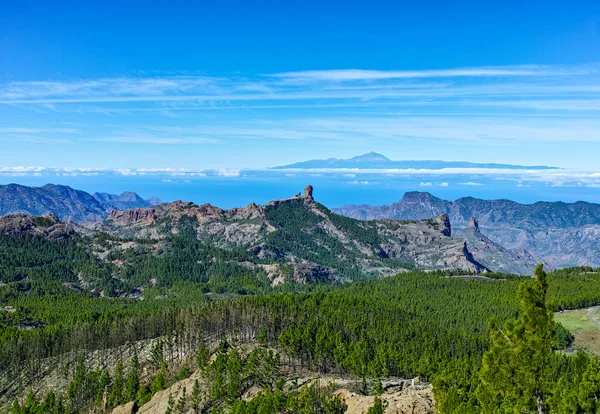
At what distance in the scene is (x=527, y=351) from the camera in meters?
38.4

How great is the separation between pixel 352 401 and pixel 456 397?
26.4m

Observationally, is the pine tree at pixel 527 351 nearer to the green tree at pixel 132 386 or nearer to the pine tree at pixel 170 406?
the pine tree at pixel 170 406

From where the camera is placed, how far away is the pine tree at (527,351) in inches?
1502

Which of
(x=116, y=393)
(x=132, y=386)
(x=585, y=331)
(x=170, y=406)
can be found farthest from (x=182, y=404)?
(x=585, y=331)

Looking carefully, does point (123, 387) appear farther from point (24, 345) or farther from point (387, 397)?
point (387, 397)

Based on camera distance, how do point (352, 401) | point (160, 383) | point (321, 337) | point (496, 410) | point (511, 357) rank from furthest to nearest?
point (321, 337), point (160, 383), point (352, 401), point (496, 410), point (511, 357)

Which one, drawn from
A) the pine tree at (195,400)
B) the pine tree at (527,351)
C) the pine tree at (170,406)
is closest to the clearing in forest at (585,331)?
the pine tree at (195,400)

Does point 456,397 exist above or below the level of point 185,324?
above

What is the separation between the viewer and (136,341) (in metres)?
167

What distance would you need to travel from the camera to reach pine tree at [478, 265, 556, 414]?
3816cm

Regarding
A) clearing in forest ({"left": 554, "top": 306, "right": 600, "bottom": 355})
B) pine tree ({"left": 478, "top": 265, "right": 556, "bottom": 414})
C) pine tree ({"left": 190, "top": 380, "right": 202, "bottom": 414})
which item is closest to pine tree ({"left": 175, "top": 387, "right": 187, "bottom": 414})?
pine tree ({"left": 190, "top": 380, "right": 202, "bottom": 414})

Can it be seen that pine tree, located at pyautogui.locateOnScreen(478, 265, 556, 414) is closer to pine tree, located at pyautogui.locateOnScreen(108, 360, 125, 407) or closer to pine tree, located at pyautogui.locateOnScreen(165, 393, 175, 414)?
pine tree, located at pyautogui.locateOnScreen(165, 393, 175, 414)

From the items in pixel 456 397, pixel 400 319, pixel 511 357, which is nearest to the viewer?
pixel 511 357

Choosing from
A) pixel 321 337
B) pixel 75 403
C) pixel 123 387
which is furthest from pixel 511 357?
pixel 75 403
